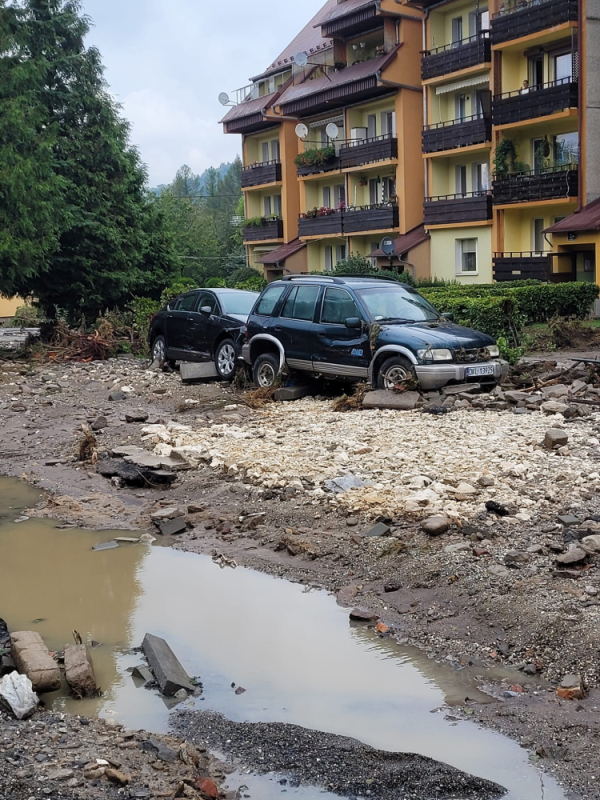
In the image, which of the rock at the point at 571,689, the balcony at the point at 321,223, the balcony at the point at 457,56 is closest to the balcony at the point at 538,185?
the balcony at the point at 457,56

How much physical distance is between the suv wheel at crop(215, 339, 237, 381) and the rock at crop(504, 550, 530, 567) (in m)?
11.0

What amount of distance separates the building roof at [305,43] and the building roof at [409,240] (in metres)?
12.8

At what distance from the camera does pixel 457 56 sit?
116 ft

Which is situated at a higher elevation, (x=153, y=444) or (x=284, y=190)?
(x=284, y=190)

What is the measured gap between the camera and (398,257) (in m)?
38.8

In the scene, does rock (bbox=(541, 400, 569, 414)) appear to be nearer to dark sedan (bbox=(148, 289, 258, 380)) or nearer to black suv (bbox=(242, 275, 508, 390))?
black suv (bbox=(242, 275, 508, 390))

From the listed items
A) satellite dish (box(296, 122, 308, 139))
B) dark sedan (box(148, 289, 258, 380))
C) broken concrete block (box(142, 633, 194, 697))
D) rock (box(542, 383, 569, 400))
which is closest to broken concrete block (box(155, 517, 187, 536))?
broken concrete block (box(142, 633, 194, 697))

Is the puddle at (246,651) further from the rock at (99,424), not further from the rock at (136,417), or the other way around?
the rock at (136,417)

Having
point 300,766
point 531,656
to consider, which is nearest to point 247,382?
point 531,656

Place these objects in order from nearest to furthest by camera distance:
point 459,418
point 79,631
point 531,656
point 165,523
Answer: point 531,656 → point 79,631 → point 165,523 → point 459,418

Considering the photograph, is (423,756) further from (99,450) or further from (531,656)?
(99,450)

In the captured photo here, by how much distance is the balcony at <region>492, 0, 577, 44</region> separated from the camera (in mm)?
30125

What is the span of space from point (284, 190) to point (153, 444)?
38395mm

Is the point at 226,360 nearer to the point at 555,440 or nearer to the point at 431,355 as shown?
the point at 431,355
